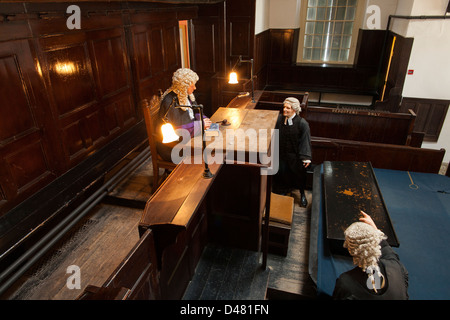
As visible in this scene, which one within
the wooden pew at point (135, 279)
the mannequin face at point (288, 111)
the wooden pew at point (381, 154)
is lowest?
the wooden pew at point (381, 154)

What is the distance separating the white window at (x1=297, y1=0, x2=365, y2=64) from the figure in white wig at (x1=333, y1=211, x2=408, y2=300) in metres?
9.17

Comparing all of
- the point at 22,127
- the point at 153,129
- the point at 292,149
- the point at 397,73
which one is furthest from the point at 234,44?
the point at 22,127

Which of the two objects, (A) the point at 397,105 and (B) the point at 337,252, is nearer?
(B) the point at 337,252

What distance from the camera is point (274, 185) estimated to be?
5.43 meters

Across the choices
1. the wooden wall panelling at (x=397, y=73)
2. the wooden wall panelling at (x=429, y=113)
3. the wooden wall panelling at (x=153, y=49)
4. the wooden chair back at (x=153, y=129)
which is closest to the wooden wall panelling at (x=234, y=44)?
the wooden wall panelling at (x=153, y=49)

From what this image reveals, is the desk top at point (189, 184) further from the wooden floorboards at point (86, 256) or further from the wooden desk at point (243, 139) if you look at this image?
the wooden floorboards at point (86, 256)

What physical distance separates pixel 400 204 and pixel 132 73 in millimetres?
5323

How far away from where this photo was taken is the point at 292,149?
4.97m

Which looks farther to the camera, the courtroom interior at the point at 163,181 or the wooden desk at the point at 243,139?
the courtroom interior at the point at 163,181

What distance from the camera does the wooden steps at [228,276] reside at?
3371 mm
